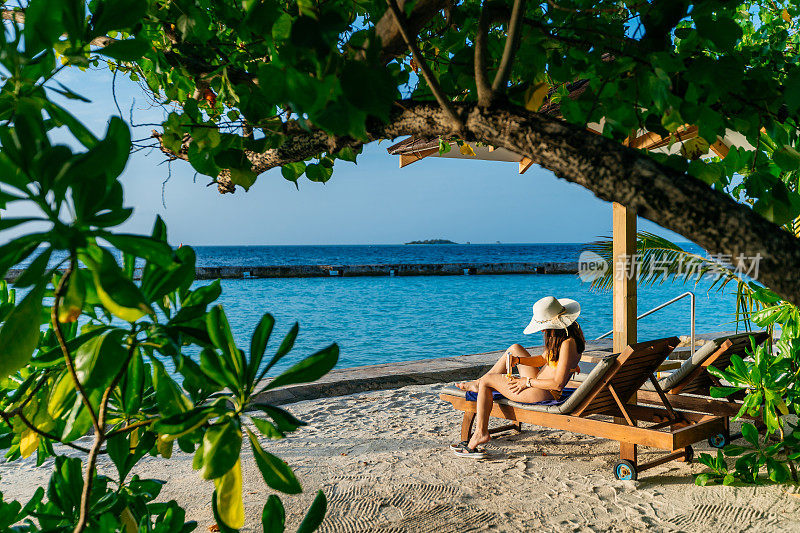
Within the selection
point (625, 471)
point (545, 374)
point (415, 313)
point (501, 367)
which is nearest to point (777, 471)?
point (625, 471)

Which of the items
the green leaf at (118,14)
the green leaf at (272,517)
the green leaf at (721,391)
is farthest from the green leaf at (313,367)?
the green leaf at (721,391)

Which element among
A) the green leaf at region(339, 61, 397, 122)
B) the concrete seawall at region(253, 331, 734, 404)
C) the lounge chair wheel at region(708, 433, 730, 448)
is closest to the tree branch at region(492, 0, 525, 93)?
the green leaf at region(339, 61, 397, 122)

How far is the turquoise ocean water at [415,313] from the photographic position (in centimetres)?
1591

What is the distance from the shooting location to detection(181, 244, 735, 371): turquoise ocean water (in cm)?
1591

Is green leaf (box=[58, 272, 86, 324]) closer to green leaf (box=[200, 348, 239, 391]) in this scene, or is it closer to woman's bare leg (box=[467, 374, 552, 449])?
green leaf (box=[200, 348, 239, 391])

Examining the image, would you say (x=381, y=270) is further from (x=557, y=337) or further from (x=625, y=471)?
(x=625, y=471)

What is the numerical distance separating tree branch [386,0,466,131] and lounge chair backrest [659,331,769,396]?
3627 mm

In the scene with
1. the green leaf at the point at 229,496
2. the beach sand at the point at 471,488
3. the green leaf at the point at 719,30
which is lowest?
the beach sand at the point at 471,488

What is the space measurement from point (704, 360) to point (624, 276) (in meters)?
1.03

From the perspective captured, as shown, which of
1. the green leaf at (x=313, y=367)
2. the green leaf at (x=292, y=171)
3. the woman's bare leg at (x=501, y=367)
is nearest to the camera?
the green leaf at (x=313, y=367)

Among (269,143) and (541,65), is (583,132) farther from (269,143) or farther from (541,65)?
(269,143)

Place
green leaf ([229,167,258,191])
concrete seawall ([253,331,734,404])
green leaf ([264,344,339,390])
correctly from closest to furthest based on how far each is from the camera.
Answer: green leaf ([264,344,339,390]) → green leaf ([229,167,258,191]) → concrete seawall ([253,331,734,404])

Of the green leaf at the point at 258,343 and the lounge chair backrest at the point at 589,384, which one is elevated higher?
the green leaf at the point at 258,343

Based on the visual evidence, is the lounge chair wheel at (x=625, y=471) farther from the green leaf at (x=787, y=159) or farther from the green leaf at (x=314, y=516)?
the green leaf at (x=314, y=516)
